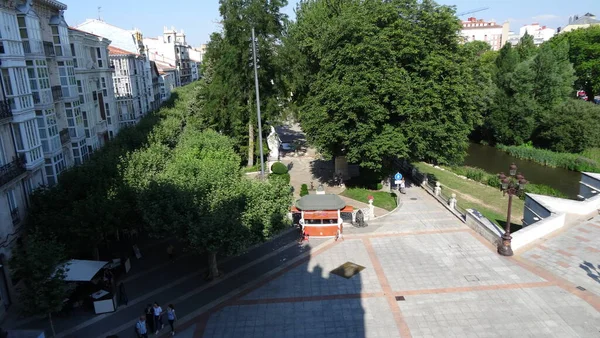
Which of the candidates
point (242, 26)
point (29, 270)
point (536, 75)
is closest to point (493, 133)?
point (536, 75)

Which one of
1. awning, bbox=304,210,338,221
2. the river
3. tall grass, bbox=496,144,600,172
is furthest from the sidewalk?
tall grass, bbox=496,144,600,172

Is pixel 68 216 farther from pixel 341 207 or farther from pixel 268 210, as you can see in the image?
pixel 341 207

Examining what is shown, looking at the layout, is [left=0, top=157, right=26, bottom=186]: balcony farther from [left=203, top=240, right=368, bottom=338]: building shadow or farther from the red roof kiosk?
the red roof kiosk

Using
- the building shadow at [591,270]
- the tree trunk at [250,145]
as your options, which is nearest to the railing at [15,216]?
the tree trunk at [250,145]

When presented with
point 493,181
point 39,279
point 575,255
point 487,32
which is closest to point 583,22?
point 487,32

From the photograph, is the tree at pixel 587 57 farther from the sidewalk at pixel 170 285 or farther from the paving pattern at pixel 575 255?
the sidewalk at pixel 170 285

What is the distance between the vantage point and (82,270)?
1750 centimetres

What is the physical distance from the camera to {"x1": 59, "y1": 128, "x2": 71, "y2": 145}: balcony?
26.3 meters

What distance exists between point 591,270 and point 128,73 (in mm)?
48556

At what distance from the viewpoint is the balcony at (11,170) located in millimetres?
18230

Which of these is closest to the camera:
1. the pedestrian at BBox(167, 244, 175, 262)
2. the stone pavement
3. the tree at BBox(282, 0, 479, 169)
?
the stone pavement

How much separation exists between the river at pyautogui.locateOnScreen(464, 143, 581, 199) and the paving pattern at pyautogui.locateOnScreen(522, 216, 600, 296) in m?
18.9

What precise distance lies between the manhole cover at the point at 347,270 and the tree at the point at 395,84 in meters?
9.74

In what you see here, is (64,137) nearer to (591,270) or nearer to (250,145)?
(250,145)
